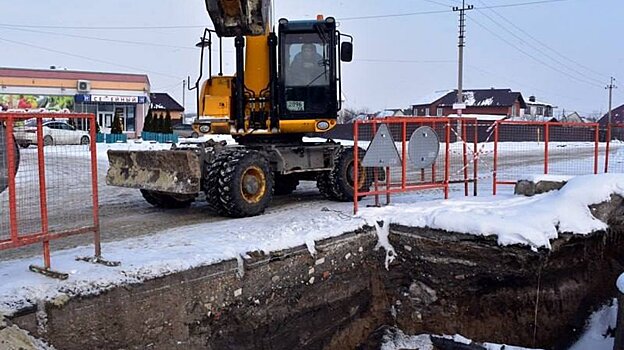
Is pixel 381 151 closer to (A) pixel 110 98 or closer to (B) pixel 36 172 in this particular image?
(B) pixel 36 172

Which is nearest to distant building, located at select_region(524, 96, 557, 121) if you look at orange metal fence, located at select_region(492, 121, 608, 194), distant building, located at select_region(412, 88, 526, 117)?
distant building, located at select_region(412, 88, 526, 117)

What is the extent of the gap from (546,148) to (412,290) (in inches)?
188

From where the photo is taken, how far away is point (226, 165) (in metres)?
8.14

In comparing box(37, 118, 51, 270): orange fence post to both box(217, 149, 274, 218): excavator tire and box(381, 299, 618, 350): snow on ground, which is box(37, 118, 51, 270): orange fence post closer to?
box(217, 149, 274, 218): excavator tire

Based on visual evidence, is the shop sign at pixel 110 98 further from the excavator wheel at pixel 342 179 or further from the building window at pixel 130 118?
the excavator wheel at pixel 342 179

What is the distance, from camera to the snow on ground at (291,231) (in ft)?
16.3

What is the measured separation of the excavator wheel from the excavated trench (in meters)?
1.89

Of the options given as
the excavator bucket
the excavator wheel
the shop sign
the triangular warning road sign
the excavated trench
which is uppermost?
the shop sign

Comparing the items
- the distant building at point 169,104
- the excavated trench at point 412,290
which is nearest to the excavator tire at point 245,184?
the excavated trench at point 412,290

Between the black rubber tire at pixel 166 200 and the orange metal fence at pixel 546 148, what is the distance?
510 centimetres

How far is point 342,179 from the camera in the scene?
31.9 ft

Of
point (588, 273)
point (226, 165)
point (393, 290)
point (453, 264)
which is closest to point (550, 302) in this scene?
point (588, 273)

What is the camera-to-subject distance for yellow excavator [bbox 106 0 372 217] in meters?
8.87

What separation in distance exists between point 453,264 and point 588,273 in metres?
2.03
